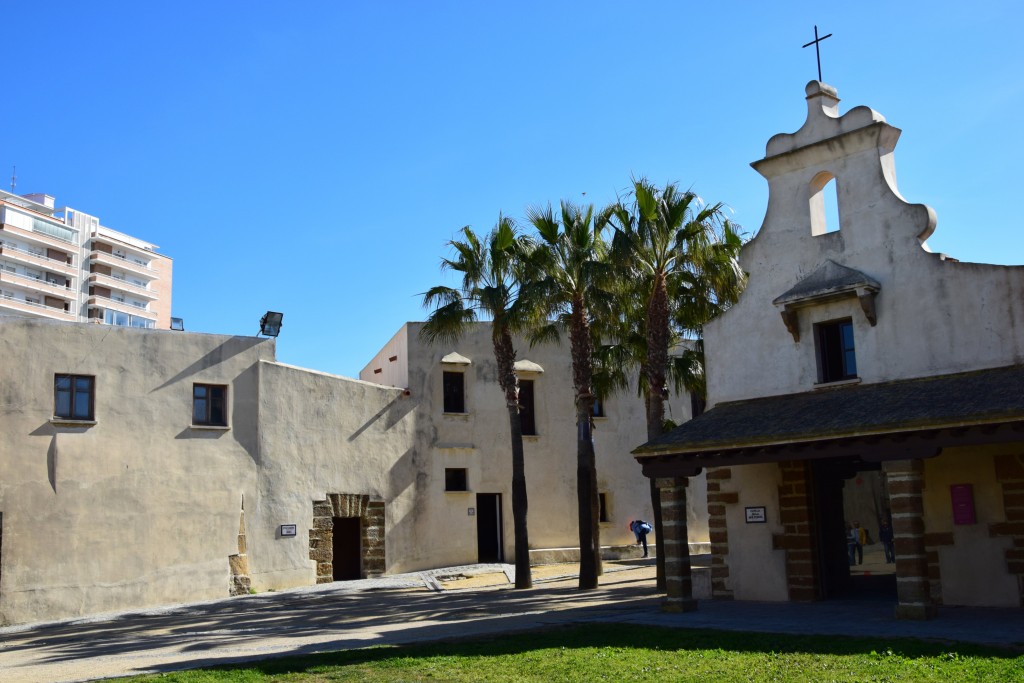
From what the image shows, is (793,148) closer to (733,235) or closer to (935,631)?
(733,235)

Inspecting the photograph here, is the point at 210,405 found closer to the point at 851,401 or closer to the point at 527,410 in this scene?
the point at 527,410

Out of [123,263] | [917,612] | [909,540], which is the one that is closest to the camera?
[917,612]

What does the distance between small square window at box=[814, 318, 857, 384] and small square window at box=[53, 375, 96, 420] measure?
53.5 ft

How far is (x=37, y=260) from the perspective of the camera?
7769 centimetres

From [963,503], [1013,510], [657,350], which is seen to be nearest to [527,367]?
[657,350]

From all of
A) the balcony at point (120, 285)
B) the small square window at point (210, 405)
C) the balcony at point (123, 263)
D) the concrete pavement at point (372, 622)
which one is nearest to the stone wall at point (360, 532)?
the concrete pavement at point (372, 622)

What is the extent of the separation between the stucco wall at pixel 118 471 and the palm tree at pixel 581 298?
8549 mm

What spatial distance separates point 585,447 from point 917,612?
9977 mm

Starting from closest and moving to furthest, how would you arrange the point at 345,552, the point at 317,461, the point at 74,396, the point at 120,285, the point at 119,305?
the point at 74,396 → the point at 317,461 → the point at 345,552 → the point at 119,305 → the point at 120,285

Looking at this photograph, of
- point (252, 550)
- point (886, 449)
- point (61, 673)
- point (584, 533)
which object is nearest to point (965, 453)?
point (886, 449)

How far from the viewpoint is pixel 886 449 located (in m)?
13.7

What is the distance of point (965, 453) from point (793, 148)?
20.2 ft

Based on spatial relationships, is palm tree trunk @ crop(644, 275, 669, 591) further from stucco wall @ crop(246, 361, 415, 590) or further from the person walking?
stucco wall @ crop(246, 361, 415, 590)

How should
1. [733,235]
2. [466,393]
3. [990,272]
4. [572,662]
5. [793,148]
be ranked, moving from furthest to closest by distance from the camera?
[466,393] → [733,235] → [793,148] → [990,272] → [572,662]
